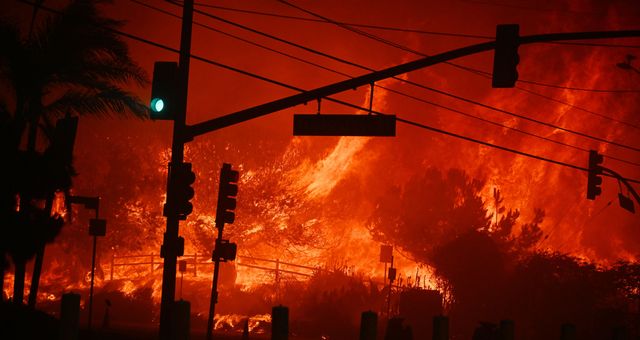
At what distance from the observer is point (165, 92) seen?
15.9m

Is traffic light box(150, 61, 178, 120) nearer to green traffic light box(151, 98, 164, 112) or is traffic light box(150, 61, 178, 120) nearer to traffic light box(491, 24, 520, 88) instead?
green traffic light box(151, 98, 164, 112)

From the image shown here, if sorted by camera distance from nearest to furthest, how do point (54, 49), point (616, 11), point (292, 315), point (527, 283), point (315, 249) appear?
point (54, 49) → point (527, 283) → point (292, 315) → point (315, 249) → point (616, 11)

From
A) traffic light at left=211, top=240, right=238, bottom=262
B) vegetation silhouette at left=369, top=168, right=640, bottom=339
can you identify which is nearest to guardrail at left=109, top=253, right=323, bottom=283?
vegetation silhouette at left=369, top=168, right=640, bottom=339

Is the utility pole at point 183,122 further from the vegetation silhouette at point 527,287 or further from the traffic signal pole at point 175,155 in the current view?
the vegetation silhouette at point 527,287

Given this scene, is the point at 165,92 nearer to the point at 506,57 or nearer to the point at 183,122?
the point at 183,122

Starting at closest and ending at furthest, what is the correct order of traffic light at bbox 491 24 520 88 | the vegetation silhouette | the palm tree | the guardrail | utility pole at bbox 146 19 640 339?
traffic light at bbox 491 24 520 88 < utility pole at bbox 146 19 640 339 < the palm tree < the vegetation silhouette < the guardrail

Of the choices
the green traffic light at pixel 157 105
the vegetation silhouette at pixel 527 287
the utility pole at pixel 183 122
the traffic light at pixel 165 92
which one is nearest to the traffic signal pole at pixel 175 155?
the utility pole at pixel 183 122

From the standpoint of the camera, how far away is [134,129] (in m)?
70.4

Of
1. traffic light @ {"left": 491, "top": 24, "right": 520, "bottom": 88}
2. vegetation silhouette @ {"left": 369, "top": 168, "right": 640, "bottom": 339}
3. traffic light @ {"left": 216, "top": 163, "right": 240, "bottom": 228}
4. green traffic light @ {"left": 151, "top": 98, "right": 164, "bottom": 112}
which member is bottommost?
vegetation silhouette @ {"left": 369, "top": 168, "right": 640, "bottom": 339}

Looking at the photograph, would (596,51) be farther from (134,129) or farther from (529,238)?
(134,129)

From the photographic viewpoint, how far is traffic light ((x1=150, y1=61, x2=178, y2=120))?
623 inches

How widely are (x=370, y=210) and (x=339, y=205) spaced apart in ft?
8.55

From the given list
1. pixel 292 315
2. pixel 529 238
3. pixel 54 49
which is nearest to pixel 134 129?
pixel 292 315

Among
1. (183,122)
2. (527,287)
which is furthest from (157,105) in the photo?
(527,287)
